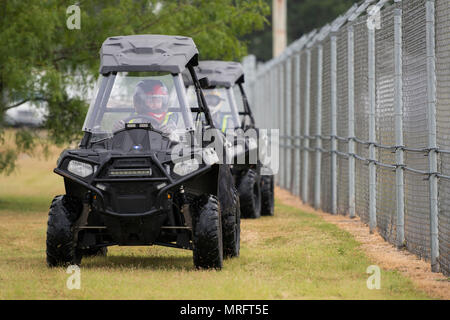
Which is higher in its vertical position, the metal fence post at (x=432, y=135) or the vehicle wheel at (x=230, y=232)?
the metal fence post at (x=432, y=135)

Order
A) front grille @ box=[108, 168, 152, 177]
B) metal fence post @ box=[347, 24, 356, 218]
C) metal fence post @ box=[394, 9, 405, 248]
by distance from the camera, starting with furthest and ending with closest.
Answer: metal fence post @ box=[347, 24, 356, 218] < metal fence post @ box=[394, 9, 405, 248] < front grille @ box=[108, 168, 152, 177]

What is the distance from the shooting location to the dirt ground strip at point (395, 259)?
29.9ft

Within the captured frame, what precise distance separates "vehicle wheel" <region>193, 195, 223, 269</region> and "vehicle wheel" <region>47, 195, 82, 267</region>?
116 cm

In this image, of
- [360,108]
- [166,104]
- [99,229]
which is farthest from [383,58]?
[99,229]

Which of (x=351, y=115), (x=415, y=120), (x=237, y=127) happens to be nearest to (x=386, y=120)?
(x=415, y=120)

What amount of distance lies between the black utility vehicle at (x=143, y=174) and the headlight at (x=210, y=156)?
0.01 meters

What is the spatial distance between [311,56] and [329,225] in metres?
6.33

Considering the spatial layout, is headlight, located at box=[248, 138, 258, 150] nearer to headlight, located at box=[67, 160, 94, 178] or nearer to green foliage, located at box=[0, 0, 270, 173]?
green foliage, located at box=[0, 0, 270, 173]

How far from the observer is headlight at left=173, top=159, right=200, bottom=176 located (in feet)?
31.0

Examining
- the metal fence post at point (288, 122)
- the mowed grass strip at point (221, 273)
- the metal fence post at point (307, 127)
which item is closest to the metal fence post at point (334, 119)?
the metal fence post at point (307, 127)

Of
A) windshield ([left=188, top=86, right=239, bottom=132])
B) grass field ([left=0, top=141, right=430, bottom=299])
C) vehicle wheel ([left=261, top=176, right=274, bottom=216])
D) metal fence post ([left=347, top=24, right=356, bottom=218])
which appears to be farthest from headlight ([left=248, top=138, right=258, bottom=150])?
grass field ([left=0, top=141, right=430, bottom=299])

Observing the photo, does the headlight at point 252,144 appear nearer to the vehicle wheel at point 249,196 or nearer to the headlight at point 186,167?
the vehicle wheel at point 249,196

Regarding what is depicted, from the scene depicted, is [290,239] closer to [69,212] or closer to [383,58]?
[383,58]

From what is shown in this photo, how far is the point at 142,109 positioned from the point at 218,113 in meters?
6.11
